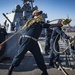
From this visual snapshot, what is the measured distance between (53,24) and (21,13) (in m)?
18.0

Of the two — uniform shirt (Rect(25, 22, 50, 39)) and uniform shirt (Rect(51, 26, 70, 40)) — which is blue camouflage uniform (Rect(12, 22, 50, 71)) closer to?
uniform shirt (Rect(25, 22, 50, 39))

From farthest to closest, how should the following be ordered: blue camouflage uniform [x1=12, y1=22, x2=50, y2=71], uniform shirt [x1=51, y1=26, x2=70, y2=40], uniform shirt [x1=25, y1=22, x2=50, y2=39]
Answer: uniform shirt [x1=51, y1=26, x2=70, y2=40] → uniform shirt [x1=25, y1=22, x2=50, y2=39] → blue camouflage uniform [x1=12, y1=22, x2=50, y2=71]

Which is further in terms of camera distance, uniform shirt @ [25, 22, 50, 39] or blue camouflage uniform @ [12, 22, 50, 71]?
uniform shirt @ [25, 22, 50, 39]

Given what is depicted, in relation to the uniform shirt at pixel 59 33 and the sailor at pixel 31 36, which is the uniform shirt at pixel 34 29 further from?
the uniform shirt at pixel 59 33

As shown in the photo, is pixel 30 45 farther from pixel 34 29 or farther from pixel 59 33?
pixel 59 33

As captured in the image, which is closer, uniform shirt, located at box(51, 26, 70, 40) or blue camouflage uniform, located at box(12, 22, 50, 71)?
blue camouflage uniform, located at box(12, 22, 50, 71)

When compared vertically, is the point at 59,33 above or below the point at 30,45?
above

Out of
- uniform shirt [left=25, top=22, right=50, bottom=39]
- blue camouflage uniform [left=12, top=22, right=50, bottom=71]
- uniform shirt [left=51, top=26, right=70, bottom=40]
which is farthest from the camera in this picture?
uniform shirt [left=51, top=26, right=70, bottom=40]

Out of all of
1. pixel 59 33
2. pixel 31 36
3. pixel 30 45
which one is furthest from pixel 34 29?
pixel 59 33

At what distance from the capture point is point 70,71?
22.6ft

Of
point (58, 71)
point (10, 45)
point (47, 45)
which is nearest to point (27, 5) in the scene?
point (47, 45)

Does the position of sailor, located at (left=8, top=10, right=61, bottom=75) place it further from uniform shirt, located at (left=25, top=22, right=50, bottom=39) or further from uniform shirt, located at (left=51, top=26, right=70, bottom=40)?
uniform shirt, located at (left=51, top=26, right=70, bottom=40)

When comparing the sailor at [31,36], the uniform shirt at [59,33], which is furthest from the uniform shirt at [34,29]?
the uniform shirt at [59,33]

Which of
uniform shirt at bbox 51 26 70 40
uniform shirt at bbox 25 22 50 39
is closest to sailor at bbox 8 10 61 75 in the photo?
uniform shirt at bbox 25 22 50 39
